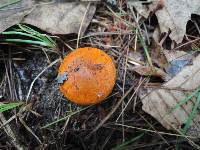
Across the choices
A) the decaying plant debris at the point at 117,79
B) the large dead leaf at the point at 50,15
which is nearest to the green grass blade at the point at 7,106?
the decaying plant debris at the point at 117,79

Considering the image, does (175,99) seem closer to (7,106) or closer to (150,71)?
(150,71)

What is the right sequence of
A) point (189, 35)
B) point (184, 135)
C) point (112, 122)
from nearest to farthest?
1. point (184, 135)
2. point (112, 122)
3. point (189, 35)

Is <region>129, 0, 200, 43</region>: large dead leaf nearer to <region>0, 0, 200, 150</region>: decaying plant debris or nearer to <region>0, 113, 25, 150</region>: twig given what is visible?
<region>0, 0, 200, 150</region>: decaying plant debris

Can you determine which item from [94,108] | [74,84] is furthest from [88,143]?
[74,84]

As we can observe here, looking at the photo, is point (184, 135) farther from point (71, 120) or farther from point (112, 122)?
point (71, 120)

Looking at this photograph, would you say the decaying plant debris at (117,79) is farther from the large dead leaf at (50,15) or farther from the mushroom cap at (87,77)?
the mushroom cap at (87,77)
